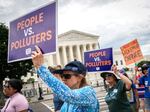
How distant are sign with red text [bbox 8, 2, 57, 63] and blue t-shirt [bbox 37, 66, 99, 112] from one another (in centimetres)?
93

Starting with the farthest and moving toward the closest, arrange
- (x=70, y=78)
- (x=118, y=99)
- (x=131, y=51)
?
(x=131, y=51), (x=118, y=99), (x=70, y=78)

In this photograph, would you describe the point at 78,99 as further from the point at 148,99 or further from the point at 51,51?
the point at 148,99

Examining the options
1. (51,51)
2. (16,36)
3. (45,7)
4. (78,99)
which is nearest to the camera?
(78,99)

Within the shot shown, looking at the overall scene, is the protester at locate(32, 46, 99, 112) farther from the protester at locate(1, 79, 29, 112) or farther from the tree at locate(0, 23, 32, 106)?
the tree at locate(0, 23, 32, 106)

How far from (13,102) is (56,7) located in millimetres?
1556

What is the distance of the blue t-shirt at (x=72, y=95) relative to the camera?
9.94ft

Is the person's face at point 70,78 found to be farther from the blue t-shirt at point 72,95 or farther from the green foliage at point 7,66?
the green foliage at point 7,66

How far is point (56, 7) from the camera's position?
14.1 ft

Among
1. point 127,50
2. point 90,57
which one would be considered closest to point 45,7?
point 90,57

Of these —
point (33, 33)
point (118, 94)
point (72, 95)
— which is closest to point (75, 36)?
point (118, 94)

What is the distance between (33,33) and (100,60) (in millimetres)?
5028

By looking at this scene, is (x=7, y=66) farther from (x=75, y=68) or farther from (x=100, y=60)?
A: (x=75, y=68)

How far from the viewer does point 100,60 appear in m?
9.41

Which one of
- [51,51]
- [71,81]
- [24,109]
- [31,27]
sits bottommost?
[24,109]
